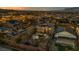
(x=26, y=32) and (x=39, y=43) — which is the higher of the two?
(x=26, y=32)

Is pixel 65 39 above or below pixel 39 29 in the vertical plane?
below
